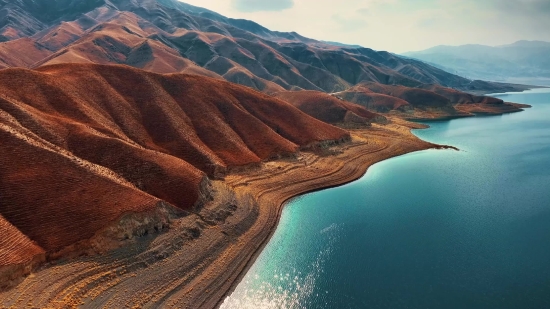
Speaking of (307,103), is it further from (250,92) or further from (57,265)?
(57,265)

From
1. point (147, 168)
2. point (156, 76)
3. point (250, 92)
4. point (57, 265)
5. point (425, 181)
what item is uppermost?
point (156, 76)

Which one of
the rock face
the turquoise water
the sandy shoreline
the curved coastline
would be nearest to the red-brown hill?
the curved coastline

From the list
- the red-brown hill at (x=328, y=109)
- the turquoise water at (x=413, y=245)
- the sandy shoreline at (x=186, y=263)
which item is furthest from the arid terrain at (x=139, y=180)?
the red-brown hill at (x=328, y=109)

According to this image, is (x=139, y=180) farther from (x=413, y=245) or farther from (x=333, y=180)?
(x=413, y=245)

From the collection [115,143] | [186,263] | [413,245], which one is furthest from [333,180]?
[115,143]

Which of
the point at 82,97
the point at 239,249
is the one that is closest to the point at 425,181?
the point at 239,249

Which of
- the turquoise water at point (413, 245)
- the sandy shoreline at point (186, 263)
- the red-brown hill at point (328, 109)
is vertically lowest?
the turquoise water at point (413, 245)

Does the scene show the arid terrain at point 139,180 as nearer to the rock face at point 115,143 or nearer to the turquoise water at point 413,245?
the rock face at point 115,143
